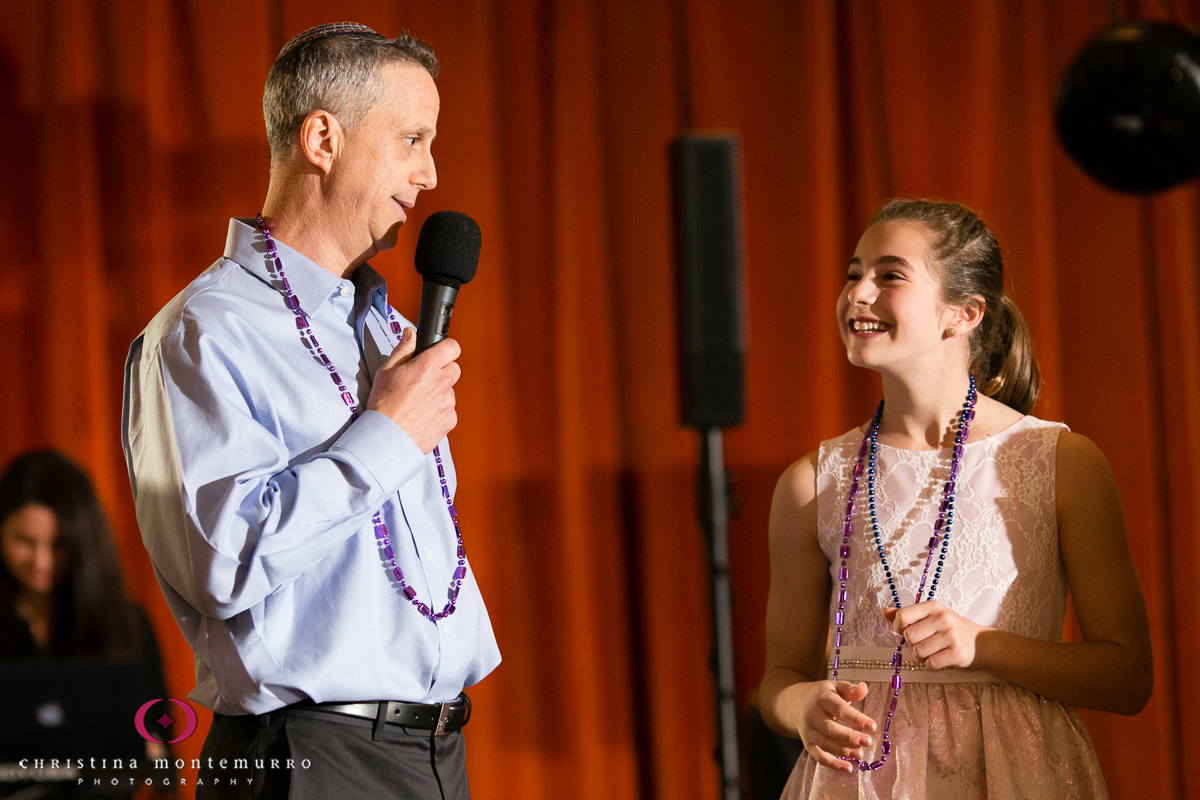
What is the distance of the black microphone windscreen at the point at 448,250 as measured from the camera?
1.45 meters

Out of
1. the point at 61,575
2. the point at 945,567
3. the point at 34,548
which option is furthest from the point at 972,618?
the point at 34,548

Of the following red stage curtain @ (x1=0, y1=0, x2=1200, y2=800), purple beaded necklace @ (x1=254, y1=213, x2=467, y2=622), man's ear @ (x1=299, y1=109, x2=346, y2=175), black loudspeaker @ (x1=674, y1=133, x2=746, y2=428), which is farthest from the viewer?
red stage curtain @ (x1=0, y1=0, x2=1200, y2=800)

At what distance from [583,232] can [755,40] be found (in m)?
0.66

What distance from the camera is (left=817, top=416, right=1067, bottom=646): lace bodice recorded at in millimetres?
1600

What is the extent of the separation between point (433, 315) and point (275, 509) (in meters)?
0.35

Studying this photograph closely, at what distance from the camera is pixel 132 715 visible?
190 cm

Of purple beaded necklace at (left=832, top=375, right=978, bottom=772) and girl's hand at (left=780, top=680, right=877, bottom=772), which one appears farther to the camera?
purple beaded necklace at (left=832, top=375, right=978, bottom=772)

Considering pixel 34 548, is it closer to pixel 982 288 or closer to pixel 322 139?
pixel 322 139

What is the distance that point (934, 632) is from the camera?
4.80 feet

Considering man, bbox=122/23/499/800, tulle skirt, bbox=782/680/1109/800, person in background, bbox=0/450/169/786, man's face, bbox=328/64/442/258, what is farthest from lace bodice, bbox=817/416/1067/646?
person in background, bbox=0/450/169/786

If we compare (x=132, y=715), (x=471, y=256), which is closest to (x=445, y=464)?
(x=471, y=256)

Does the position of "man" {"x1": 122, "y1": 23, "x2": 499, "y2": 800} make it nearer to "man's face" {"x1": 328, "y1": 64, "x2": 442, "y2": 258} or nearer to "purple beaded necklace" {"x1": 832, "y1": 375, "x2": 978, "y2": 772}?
"man's face" {"x1": 328, "y1": 64, "x2": 442, "y2": 258}

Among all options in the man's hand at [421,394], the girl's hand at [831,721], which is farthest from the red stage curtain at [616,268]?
the man's hand at [421,394]

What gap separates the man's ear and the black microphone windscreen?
0.17m
